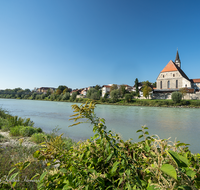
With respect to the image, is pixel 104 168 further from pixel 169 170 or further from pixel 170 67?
pixel 170 67

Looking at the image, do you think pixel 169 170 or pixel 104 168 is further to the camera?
pixel 104 168

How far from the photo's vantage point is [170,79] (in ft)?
201

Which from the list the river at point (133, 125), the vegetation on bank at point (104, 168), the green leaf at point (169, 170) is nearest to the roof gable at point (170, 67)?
the river at point (133, 125)

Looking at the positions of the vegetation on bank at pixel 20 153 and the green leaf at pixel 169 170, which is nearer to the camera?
the green leaf at pixel 169 170

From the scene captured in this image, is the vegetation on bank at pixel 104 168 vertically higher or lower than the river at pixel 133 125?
higher

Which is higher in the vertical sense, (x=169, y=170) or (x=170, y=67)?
(x=170, y=67)

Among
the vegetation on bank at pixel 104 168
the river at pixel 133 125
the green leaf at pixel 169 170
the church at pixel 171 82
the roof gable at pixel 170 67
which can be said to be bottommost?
the river at pixel 133 125

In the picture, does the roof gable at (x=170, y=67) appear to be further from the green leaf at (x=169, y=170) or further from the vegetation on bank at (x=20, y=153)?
the green leaf at (x=169, y=170)

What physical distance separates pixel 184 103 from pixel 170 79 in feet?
75.9

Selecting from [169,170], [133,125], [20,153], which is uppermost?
[169,170]

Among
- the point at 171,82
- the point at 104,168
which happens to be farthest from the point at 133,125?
the point at 171,82

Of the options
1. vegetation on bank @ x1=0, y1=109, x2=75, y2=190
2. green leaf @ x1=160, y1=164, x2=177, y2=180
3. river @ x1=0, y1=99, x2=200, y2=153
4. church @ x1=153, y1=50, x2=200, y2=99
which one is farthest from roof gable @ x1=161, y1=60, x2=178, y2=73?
green leaf @ x1=160, y1=164, x2=177, y2=180

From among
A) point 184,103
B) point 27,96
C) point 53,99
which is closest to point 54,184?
point 184,103

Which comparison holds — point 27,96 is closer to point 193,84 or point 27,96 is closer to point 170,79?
point 170,79
